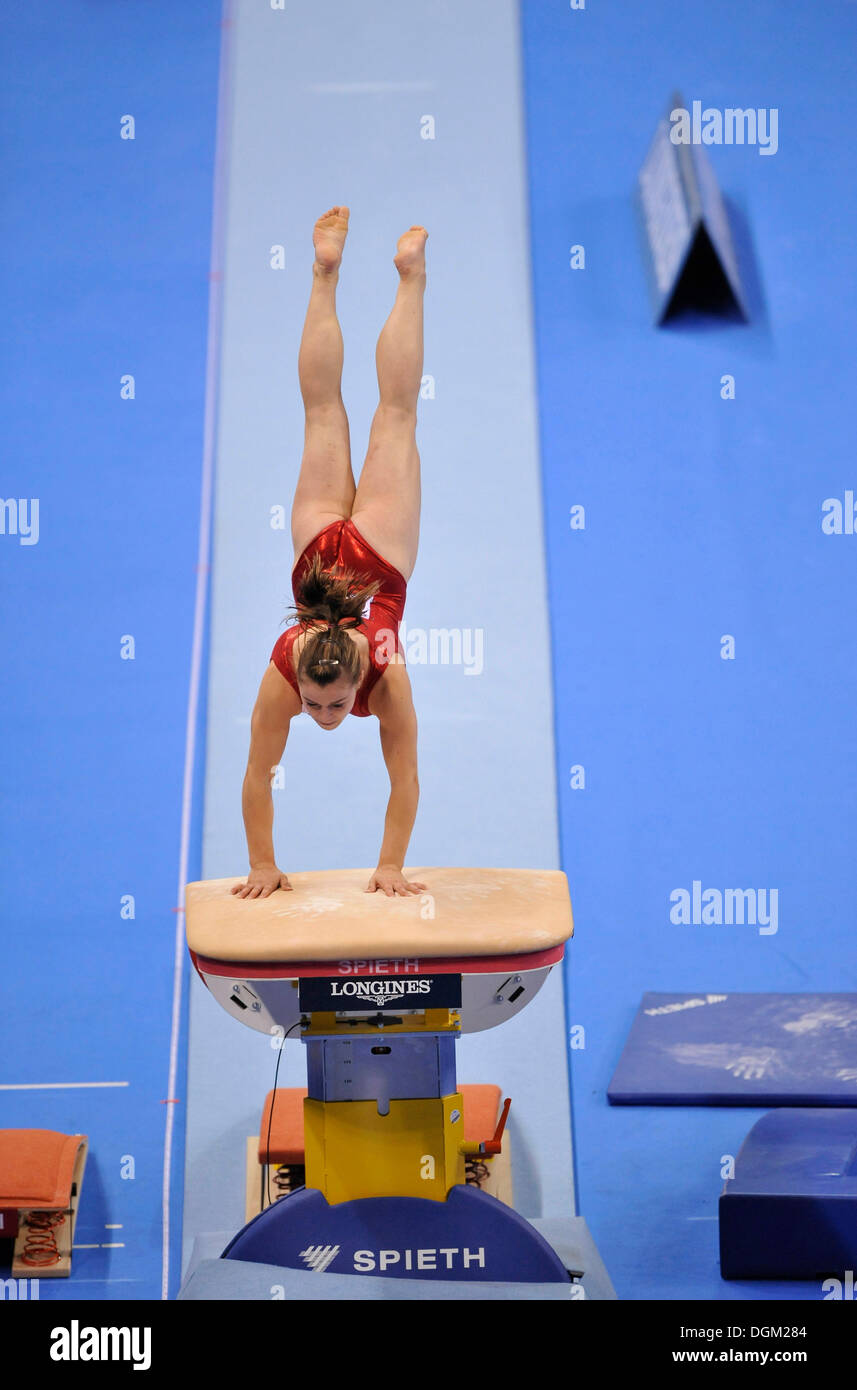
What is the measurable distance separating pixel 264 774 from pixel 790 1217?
1748mm

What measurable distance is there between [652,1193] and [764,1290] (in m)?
0.60

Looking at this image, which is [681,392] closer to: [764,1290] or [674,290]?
[674,290]

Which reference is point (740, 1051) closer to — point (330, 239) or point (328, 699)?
point (328, 699)

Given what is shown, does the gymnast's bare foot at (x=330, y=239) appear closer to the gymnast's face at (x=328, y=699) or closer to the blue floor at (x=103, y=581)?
the gymnast's face at (x=328, y=699)

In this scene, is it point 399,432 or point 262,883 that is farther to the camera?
point 399,432

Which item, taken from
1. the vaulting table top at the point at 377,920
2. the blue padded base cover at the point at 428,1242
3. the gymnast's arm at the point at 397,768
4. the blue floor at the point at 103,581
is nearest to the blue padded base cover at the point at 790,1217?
Result: the blue padded base cover at the point at 428,1242

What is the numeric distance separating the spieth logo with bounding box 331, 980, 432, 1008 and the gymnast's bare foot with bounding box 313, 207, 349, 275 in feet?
6.55

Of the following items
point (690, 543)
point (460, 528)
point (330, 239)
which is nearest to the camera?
point (330, 239)

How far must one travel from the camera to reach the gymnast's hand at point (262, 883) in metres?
3.59

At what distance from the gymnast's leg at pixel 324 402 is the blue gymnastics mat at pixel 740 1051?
5.63ft

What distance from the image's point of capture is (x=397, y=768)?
3.61 metres

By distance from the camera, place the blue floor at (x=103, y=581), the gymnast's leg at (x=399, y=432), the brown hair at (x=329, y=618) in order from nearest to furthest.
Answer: the brown hair at (x=329, y=618) → the gymnast's leg at (x=399, y=432) → the blue floor at (x=103, y=581)

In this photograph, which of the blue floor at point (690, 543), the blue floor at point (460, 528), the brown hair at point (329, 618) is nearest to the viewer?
the brown hair at point (329, 618)

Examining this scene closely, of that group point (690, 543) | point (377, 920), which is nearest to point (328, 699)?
point (377, 920)
